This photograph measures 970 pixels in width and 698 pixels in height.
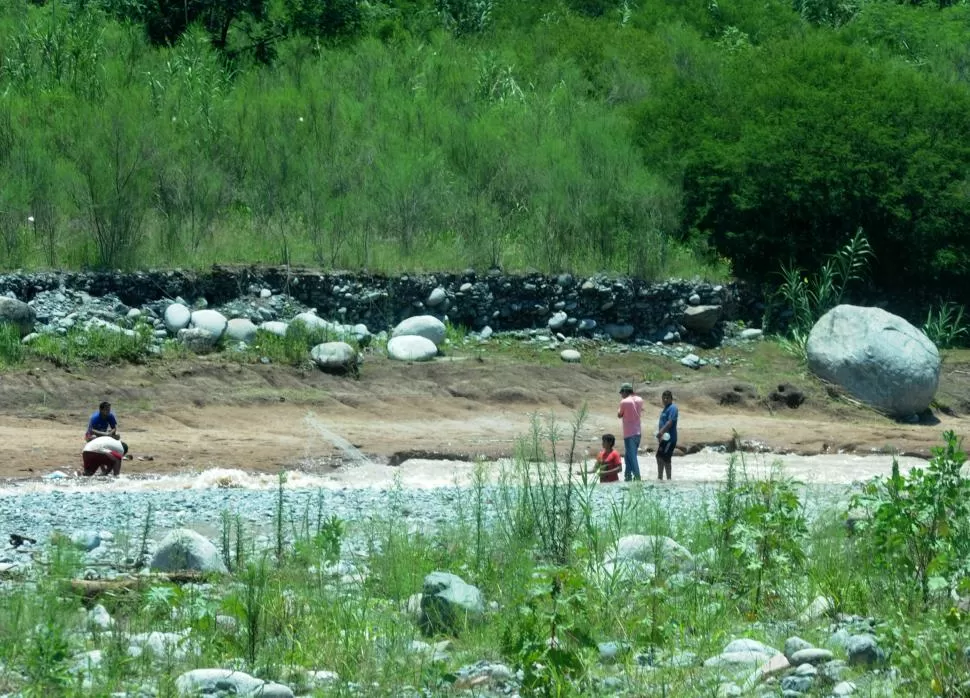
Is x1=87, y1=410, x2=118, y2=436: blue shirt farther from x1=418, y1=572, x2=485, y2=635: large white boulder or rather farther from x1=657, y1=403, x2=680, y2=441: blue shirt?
x1=418, y1=572, x2=485, y2=635: large white boulder

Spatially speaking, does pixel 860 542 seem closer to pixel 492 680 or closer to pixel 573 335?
pixel 492 680

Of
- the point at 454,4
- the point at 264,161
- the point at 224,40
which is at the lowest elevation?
the point at 264,161

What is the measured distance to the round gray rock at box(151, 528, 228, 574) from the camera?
26.3ft

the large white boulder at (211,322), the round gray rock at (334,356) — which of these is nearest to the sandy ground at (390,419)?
the round gray rock at (334,356)

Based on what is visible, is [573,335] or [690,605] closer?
[690,605]

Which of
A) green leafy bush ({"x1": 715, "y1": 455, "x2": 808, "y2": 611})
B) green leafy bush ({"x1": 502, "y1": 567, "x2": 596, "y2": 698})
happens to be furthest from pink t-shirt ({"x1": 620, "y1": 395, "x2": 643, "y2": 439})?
green leafy bush ({"x1": 502, "y1": 567, "x2": 596, "y2": 698})

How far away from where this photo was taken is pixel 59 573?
6.65 meters

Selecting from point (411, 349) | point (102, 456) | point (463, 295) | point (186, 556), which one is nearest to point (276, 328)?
point (411, 349)

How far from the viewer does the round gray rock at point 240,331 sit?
68.6 ft

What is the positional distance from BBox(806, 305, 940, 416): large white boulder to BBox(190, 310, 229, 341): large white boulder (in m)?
9.83

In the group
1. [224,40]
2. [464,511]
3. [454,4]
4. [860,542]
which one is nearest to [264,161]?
[224,40]

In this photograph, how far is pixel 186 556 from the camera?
8086 mm

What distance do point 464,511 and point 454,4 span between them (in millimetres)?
28909

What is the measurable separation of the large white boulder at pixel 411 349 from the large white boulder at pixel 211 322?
2.66 metres
